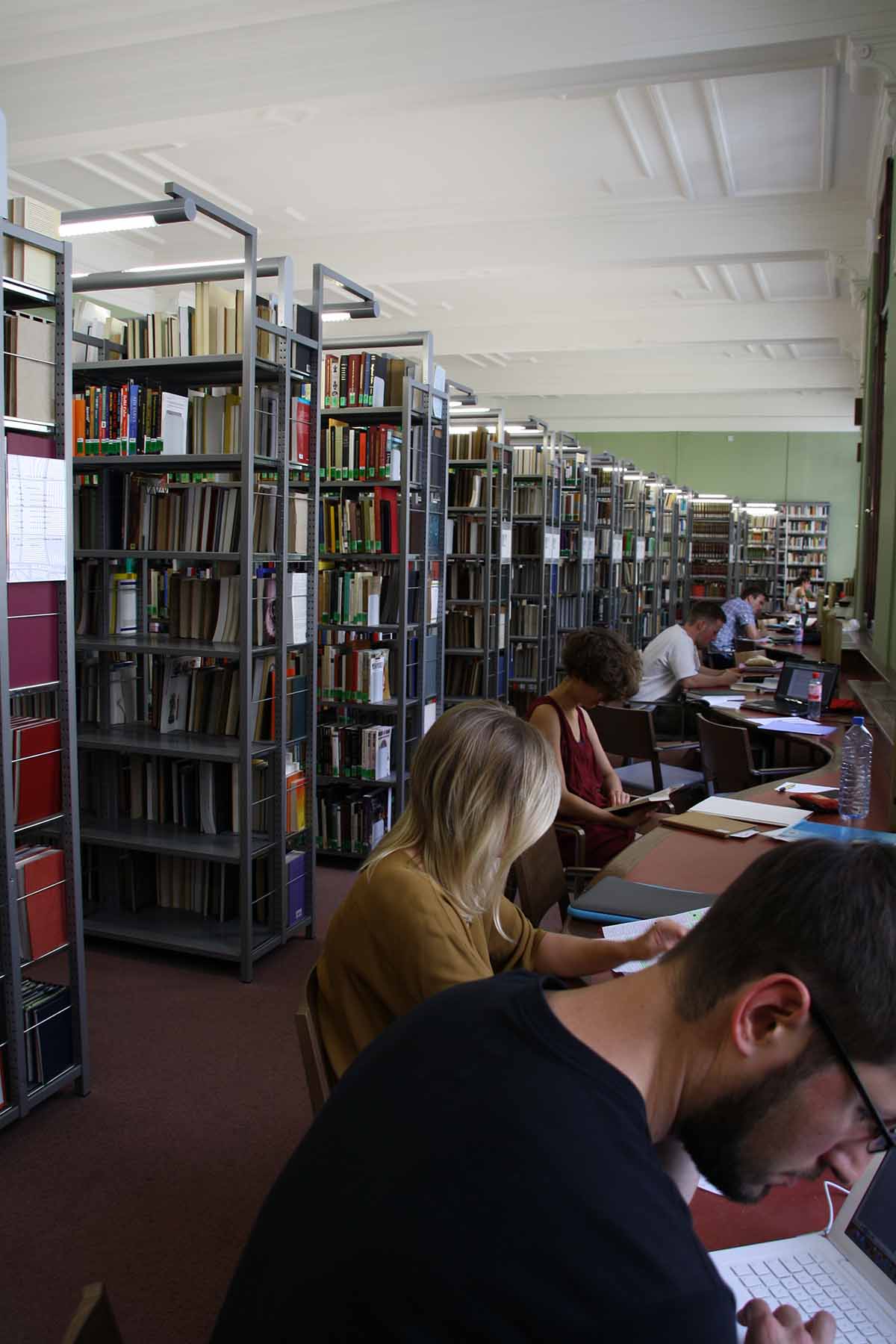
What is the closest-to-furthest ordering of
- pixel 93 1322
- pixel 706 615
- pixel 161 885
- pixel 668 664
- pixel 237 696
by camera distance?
pixel 93 1322
pixel 237 696
pixel 161 885
pixel 668 664
pixel 706 615

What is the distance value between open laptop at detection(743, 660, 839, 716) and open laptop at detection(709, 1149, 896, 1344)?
4.46m

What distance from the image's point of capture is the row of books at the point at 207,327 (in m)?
3.90

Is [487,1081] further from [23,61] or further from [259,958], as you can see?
[23,61]

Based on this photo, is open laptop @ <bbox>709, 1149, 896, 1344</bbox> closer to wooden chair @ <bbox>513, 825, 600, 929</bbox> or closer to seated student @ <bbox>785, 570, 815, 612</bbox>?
wooden chair @ <bbox>513, 825, 600, 929</bbox>

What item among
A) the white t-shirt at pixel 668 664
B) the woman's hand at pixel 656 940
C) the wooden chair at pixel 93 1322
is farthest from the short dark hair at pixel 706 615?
the wooden chair at pixel 93 1322

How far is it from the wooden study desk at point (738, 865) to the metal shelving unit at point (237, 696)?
5.59 ft

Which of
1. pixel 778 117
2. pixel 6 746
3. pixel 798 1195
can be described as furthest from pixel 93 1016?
pixel 778 117

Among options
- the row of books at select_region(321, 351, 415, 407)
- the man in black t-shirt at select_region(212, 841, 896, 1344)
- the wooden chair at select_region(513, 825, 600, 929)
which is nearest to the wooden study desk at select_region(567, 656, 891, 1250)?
the wooden chair at select_region(513, 825, 600, 929)

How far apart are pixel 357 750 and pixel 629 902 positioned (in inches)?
125

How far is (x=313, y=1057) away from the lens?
1.60m

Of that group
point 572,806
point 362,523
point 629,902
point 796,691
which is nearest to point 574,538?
point 796,691

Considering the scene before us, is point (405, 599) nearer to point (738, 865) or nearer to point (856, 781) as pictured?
point (856, 781)

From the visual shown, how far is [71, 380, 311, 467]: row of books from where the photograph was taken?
3961mm

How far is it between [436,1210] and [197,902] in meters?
3.79
